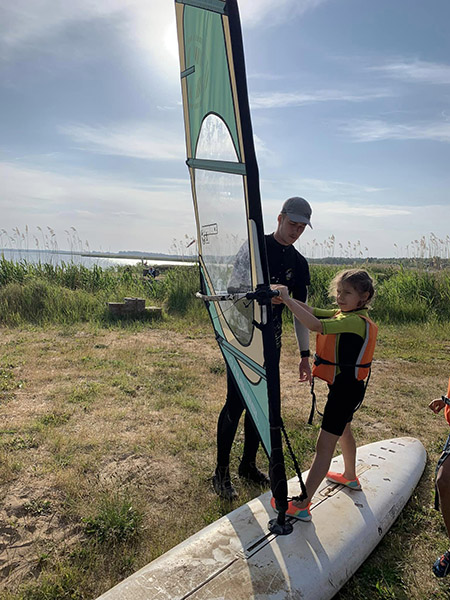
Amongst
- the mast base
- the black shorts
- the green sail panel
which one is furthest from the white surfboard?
the green sail panel

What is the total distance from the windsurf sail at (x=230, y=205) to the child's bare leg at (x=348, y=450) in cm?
63

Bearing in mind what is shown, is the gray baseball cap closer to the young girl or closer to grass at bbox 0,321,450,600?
the young girl

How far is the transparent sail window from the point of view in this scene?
6.52ft

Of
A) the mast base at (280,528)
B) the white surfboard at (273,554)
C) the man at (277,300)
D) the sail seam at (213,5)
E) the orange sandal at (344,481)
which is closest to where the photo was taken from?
the sail seam at (213,5)

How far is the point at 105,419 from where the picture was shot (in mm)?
3922

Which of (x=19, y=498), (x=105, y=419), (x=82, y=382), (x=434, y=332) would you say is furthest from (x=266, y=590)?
(x=434, y=332)

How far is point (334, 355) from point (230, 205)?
0.93 m

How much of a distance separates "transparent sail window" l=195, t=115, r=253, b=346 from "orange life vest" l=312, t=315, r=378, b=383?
15.8 inches

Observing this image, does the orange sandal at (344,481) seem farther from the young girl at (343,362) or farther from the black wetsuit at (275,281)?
the black wetsuit at (275,281)

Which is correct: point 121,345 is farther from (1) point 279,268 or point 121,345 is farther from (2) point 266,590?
(2) point 266,590

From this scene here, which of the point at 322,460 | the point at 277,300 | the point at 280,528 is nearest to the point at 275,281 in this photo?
the point at 277,300

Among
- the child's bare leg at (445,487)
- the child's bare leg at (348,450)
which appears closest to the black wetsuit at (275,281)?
the child's bare leg at (348,450)

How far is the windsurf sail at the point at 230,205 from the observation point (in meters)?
1.69

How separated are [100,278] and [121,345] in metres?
4.31
